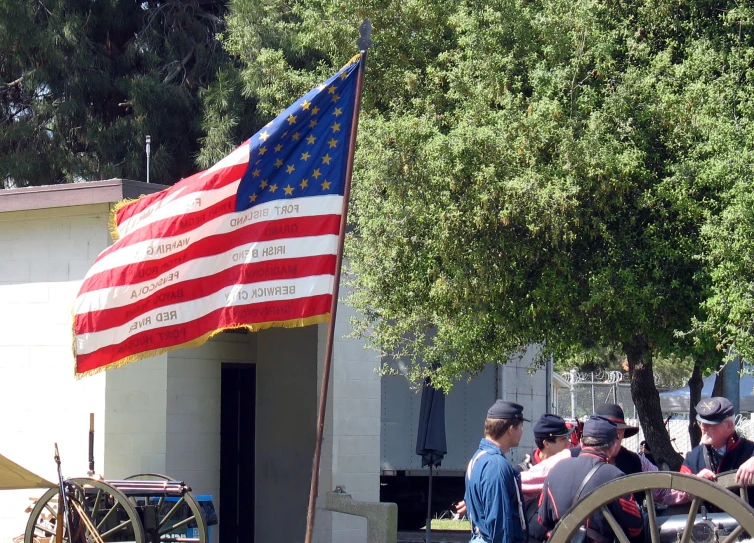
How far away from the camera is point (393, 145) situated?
10867 millimetres

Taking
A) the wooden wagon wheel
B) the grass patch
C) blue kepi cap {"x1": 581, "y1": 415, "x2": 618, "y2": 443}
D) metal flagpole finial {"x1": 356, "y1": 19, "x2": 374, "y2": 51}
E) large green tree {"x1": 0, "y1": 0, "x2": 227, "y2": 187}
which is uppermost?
large green tree {"x1": 0, "y1": 0, "x2": 227, "y2": 187}

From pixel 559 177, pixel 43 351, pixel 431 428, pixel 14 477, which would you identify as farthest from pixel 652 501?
pixel 431 428

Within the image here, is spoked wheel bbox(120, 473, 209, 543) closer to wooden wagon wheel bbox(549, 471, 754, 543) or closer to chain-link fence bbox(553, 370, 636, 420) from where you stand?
wooden wagon wheel bbox(549, 471, 754, 543)

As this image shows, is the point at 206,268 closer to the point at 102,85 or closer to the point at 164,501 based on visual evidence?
the point at 164,501

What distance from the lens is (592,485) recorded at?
17.6ft

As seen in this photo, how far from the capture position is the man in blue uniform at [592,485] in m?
5.09

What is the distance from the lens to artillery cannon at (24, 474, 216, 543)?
7.80 m

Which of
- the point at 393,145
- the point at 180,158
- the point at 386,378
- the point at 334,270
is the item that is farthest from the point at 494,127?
the point at 180,158

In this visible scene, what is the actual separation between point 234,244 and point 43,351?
197 inches

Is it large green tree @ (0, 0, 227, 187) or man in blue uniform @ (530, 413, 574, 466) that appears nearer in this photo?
man in blue uniform @ (530, 413, 574, 466)

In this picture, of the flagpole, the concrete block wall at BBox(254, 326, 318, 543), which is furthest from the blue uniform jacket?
the concrete block wall at BBox(254, 326, 318, 543)

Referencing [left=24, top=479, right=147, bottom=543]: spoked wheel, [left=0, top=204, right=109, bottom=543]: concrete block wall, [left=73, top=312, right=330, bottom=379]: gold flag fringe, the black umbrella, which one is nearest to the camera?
[left=73, top=312, right=330, bottom=379]: gold flag fringe

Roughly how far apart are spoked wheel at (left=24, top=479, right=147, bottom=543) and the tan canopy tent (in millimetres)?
749

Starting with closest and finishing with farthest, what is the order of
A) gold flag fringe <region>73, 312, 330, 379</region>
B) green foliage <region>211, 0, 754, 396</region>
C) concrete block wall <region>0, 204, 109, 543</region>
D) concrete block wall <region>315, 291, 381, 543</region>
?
gold flag fringe <region>73, 312, 330, 379</region> → green foliage <region>211, 0, 754, 396</region> → concrete block wall <region>0, 204, 109, 543</region> → concrete block wall <region>315, 291, 381, 543</region>
